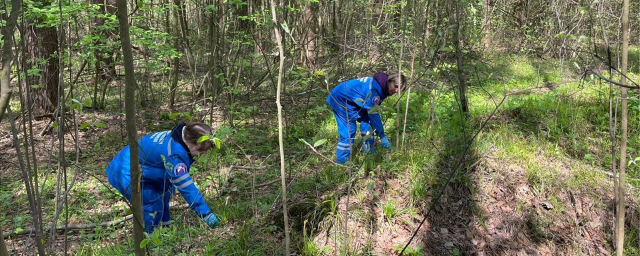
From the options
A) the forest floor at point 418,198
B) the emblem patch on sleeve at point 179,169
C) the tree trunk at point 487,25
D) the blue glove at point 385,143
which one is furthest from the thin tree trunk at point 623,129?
the tree trunk at point 487,25

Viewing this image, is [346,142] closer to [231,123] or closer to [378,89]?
[378,89]

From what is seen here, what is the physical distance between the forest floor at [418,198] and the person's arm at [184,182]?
8.5 inches

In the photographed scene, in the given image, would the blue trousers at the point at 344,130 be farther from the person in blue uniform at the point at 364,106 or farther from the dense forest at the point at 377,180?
the dense forest at the point at 377,180

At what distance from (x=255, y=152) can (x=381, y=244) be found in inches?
113

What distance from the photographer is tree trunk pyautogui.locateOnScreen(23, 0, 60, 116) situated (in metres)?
6.62

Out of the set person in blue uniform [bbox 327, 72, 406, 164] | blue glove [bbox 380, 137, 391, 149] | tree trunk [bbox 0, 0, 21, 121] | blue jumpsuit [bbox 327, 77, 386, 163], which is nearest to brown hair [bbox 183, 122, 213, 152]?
tree trunk [bbox 0, 0, 21, 121]

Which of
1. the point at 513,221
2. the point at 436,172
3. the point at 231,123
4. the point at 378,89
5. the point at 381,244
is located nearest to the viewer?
the point at 381,244

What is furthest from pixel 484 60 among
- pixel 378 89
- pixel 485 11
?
pixel 378 89

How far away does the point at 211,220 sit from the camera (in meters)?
3.63

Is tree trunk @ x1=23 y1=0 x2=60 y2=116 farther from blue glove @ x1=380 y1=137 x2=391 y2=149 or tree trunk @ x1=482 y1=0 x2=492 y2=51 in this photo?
tree trunk @ x1=482 y1=0 x2=492 y2=51

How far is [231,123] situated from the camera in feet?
21.2

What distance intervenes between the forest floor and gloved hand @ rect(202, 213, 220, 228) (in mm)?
66

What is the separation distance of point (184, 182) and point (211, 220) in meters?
0.47

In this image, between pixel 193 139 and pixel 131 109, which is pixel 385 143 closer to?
pixel 193 139
